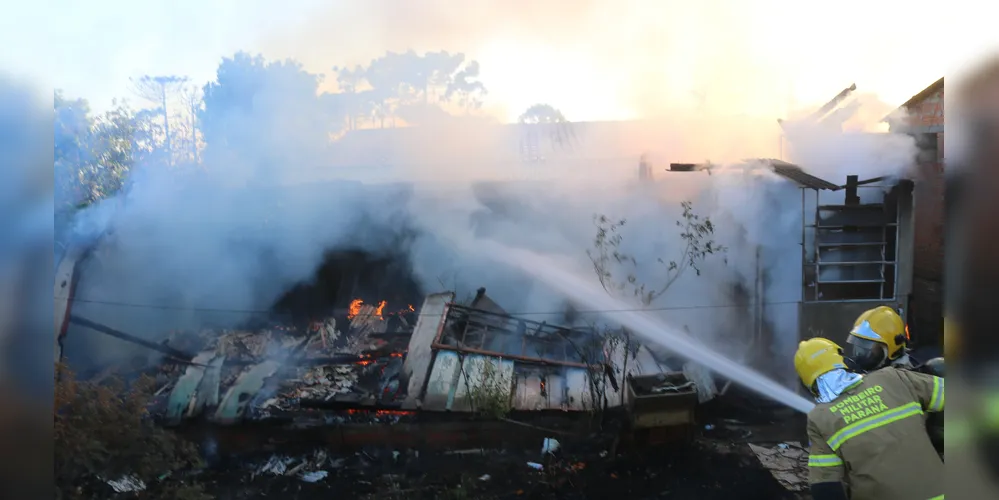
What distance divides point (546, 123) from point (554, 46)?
23.6 inches

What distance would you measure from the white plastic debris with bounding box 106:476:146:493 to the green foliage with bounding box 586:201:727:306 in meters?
4.05

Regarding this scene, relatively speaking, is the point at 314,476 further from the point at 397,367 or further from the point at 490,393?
the point at 490,393

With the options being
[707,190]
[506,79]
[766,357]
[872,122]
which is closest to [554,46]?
[506,79]

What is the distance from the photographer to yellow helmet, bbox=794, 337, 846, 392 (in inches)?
120

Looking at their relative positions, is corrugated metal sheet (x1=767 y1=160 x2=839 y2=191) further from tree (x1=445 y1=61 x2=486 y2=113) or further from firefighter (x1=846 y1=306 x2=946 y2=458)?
tree (x1=445 y1=61 x2=486 y2=113)

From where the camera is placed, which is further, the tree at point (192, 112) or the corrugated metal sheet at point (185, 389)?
the corrugated metal sheet at point (185, 389)

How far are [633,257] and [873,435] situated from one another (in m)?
1.97

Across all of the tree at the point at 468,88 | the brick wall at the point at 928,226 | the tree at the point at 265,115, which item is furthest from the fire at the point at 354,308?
the brick wall at the point at 928,226

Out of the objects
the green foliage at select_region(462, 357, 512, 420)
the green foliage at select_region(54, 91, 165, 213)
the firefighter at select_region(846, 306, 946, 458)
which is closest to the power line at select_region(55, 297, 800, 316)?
the green foliage at select_region(462, 357, 512, 420)

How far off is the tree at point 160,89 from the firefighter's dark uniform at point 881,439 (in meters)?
5.04

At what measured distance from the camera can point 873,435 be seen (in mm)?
2850

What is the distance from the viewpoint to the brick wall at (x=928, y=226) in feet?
13.5

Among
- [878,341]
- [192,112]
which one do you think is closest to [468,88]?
[192,112]

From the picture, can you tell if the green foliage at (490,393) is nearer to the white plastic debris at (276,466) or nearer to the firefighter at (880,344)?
the white plastic debris at (276,466)
